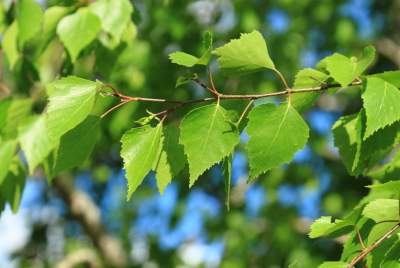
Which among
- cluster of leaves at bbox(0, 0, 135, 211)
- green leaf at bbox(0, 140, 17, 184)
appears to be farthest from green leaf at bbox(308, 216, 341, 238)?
green leaf at bbox(0, 140, 17, 184)

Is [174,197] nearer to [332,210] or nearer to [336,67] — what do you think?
[332,210]

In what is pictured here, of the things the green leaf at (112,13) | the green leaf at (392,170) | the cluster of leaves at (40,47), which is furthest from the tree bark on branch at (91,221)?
the green leaf at (392,170)

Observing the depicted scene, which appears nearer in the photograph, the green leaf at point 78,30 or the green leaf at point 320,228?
the green leaf at point 320,228

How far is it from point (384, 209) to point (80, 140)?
0.51 meters

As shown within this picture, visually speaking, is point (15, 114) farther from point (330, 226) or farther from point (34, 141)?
point (330, 226)

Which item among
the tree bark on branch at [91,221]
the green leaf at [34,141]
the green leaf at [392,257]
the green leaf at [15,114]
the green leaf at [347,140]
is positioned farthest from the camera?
the tree bark on branch at [91,221]

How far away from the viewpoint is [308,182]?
220 inches

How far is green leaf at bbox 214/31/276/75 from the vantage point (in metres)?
1.23

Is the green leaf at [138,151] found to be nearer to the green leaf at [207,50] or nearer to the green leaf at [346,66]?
the green leaf at [207,50]

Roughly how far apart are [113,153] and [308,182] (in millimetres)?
1642

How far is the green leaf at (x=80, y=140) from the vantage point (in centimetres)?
132

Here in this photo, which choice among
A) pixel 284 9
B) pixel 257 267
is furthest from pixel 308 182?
pixel 284 9

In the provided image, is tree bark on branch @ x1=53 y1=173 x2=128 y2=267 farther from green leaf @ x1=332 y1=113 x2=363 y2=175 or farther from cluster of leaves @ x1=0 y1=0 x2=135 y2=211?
green leaf @ x1=332 y1=113 x2=363 y2=175

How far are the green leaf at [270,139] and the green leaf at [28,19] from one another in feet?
2.74
